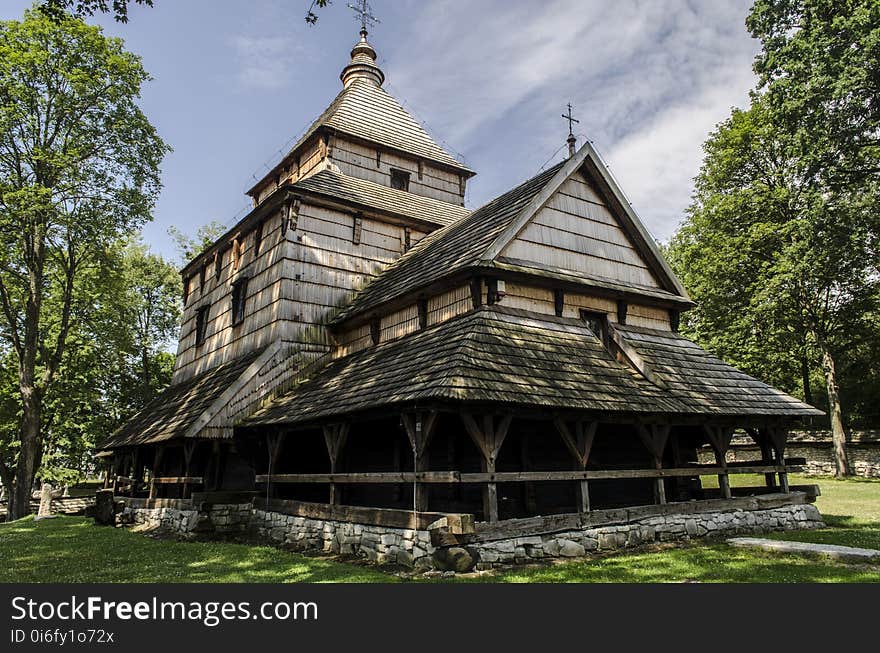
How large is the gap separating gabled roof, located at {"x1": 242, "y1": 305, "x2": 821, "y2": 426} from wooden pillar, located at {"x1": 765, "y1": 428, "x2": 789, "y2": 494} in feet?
2.26

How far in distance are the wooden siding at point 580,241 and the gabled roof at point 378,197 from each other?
6116 millimetres

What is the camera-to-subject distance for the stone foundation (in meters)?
8.57

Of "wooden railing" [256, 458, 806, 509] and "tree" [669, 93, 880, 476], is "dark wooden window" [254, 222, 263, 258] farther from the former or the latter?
"tree" [669, 93, 880, 476]

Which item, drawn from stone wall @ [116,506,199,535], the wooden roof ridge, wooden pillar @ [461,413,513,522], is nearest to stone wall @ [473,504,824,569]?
wooden pillar @ [461,413,513,522]

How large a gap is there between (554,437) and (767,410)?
479 cm

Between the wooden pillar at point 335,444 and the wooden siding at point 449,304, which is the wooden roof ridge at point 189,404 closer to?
the wooden pillar at point 335,444

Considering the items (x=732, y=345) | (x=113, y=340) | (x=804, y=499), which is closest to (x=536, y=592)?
(x=804, y=499)

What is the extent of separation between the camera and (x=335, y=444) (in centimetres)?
1116

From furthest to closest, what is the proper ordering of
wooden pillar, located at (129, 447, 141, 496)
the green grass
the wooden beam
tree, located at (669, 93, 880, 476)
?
tree, located at (669, 93, 880, 476)
wooden pillar, located at (129, 447, 141, 496)
the wooden beam
the green grass

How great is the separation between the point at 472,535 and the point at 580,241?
8051 mm

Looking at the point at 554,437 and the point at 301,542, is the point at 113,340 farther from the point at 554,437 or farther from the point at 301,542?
the point at 554,437

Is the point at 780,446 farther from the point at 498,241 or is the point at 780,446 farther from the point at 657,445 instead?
the point at 498,241

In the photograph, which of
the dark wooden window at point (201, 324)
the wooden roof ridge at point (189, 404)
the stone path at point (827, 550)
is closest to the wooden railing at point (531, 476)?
the stone path at point (827, 550)

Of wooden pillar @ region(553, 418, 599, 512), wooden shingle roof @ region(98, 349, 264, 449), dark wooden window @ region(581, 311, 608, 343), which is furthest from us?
wooden shingle roof @ region(98, 349, 264, 449)
